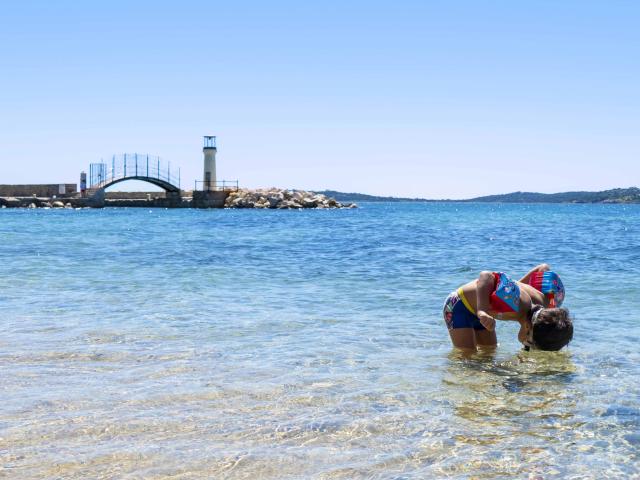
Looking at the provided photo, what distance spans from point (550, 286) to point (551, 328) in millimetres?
713

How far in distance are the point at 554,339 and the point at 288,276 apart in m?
8.05

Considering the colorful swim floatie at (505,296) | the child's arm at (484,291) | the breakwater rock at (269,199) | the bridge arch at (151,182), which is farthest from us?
the breakwater rock at (269,199)

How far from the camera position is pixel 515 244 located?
22891mm

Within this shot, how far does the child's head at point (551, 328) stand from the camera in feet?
16.3

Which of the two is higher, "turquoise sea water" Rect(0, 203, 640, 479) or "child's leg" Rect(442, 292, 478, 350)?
"child's leg" Rect(442, 292, 478, 350)

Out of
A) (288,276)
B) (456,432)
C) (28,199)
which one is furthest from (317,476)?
(28,199)

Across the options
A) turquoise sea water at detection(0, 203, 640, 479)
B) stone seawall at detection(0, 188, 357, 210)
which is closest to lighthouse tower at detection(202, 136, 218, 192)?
stone seawall at detection(0, 188, 357, 210)

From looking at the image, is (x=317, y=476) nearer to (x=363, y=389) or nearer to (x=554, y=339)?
(x=363, y=389)

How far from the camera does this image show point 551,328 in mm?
4980

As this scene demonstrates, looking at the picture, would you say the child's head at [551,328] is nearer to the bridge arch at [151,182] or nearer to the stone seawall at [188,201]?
the bridge arch at [151,182]

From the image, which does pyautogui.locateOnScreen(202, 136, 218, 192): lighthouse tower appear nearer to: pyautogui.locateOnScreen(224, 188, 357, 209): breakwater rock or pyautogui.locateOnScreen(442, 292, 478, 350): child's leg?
pyautogui.locateOnScreen(224, 188, 357, 209): breakwater rock

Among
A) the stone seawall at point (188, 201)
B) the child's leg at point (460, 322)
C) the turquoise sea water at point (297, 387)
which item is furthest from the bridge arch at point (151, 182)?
the child's leg at point (460, 322)

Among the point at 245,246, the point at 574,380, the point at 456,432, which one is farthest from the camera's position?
the point at 245,246

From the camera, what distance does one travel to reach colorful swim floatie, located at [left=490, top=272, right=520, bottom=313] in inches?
207
